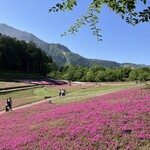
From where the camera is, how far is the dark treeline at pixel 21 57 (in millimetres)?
A: 136875

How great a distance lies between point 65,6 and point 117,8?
119 centimetres

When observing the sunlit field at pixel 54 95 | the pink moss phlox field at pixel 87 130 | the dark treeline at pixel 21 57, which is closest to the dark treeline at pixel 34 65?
the dark treeline at pixel 21 57

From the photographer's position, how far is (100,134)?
17.2m

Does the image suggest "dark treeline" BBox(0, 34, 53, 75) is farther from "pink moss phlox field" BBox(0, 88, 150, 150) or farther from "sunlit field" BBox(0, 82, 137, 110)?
"pink moss phlox field" BBox(0, 88, 150, 150)

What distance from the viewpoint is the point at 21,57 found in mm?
155250

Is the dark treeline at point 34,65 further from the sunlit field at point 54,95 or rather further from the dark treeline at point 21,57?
the sunlit field at point 54,95

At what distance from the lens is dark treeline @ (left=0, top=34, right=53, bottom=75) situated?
449 ft

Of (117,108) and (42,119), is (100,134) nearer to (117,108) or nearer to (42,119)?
(117,108)

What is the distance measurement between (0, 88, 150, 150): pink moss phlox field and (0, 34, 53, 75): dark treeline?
114108 mm

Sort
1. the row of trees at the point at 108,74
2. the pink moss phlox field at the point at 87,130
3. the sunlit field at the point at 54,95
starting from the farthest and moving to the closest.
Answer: the row of trees at the point at 108,74
the sunlit field at the point at 54,95
the pink moss phlox field at the point at 87,130

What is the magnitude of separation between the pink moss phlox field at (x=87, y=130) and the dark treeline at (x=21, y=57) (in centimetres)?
11411

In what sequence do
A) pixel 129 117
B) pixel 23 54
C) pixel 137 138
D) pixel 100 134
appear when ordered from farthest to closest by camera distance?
pixel 23 54 < pixel 129 117 < pixel 100 134 < pixel 137 138

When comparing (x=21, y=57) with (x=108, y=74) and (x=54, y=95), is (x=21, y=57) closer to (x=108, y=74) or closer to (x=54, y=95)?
(x=108, y=74)

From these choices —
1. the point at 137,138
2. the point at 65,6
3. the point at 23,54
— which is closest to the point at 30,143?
the point at 137,138
